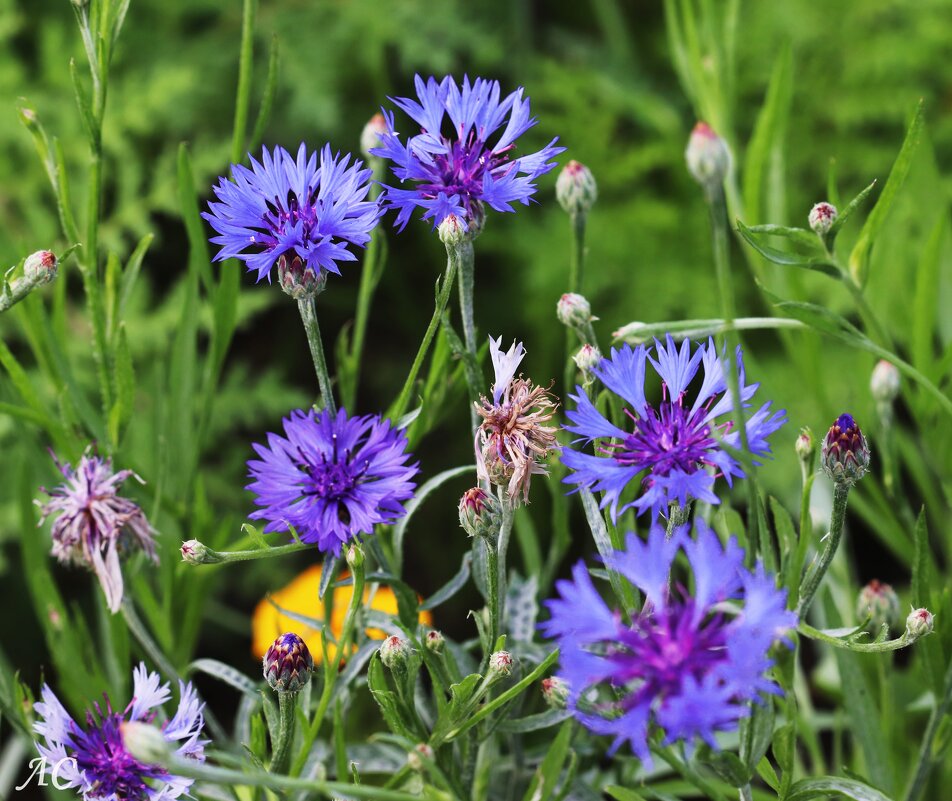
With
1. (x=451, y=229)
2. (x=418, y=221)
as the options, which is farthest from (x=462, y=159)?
(x=418, y=221)

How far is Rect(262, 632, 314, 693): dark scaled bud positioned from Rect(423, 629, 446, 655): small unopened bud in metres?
0.04

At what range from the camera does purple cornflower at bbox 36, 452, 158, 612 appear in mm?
413

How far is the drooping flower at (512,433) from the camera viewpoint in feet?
1.18

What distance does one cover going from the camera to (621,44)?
1.11 metres

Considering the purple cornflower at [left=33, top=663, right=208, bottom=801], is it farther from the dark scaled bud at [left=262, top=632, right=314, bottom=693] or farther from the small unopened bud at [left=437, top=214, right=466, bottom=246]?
the small unopened bud at [left=437, top=214, right=466, bottom=246]

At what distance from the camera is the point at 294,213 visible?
379 mm

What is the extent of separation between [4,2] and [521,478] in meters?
0.84

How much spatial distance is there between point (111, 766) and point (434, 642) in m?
0.12

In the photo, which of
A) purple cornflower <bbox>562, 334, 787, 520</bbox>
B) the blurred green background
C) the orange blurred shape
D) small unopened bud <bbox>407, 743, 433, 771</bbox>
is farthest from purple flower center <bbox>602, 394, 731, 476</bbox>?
the blurred green background

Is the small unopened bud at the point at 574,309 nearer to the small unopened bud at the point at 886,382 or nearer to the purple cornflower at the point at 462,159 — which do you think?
the purple cornflower at the point at 462,159

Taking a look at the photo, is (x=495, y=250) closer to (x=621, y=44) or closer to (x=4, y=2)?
(x=621, y=44)

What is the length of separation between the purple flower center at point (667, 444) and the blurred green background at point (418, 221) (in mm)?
541

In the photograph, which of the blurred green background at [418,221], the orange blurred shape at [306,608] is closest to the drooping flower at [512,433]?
the orange blurred shape at [306,608]

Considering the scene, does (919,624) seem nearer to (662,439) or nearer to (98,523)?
(662,439)
